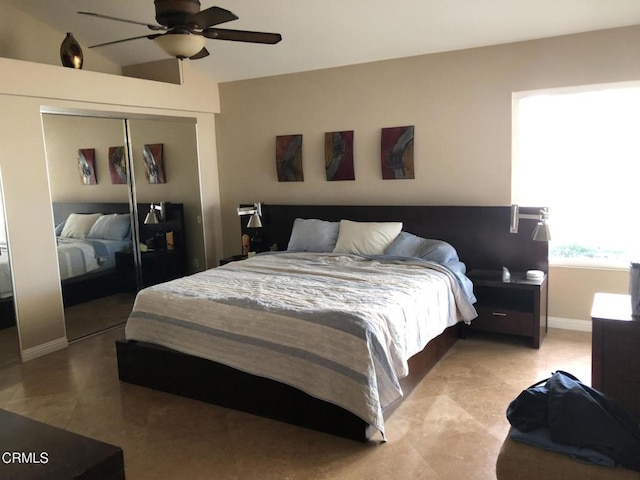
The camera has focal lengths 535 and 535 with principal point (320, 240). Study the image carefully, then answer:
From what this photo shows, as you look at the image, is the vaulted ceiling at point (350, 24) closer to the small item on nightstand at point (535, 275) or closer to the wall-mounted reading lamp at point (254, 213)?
the wall-mounted reading lamp at point (254, 213)

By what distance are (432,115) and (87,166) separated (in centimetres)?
313

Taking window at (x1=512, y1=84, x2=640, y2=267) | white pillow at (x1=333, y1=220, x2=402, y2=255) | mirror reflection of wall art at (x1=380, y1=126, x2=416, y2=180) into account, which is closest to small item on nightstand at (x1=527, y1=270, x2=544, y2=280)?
window at (x1=512, y1=84, x2=640, y2=267)

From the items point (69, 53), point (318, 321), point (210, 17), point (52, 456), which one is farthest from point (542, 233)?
point (69, 53)

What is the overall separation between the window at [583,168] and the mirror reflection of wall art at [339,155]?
1517 millimetres

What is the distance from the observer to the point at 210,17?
2.68 meters

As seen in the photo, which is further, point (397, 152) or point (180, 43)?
point (397, 152)

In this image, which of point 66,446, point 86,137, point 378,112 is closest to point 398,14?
point 378,112

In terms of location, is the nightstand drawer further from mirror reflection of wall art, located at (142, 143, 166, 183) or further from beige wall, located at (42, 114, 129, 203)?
beige wall, located at (42, 114, 129, 203)

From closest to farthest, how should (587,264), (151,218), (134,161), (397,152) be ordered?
(587,264)
(397,152)
(134,161)
(151,218)

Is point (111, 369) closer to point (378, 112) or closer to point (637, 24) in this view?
point (378, 112)

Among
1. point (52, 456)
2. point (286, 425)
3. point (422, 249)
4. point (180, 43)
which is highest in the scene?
point (180, 43)

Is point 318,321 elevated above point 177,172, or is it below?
below

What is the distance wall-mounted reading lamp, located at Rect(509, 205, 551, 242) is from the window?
27 centimetres
